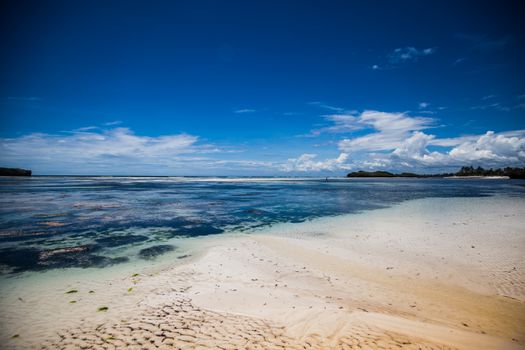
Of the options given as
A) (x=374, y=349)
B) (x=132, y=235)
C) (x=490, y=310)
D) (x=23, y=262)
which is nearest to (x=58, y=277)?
(x=23, y=262)

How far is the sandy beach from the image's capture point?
5.42 m

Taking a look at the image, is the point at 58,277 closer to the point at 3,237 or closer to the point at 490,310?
the point at 3,237

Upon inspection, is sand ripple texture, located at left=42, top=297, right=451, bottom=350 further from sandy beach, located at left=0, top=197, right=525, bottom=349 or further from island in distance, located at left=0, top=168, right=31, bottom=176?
island in distance, located at left=0, top=168, right=31, bottom=176

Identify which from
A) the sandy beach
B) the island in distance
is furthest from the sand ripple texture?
the island in distance

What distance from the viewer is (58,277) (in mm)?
8867

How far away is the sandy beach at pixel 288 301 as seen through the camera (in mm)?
5418

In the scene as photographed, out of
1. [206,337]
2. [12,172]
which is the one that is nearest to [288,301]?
[206,337]

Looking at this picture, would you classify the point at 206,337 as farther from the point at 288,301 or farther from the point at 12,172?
the point at 12,172

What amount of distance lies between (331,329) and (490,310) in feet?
16.1

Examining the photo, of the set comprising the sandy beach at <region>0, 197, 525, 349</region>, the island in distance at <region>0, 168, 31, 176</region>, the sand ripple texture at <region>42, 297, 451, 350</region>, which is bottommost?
the sandy beach at <region>0, 197, 525, 349</region>

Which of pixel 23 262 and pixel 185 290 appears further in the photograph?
pixel 23 262

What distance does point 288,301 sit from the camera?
7.23 meters

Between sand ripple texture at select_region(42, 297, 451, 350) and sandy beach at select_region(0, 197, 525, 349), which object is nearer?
sand ripple texture at select_region(42, 297, 451, 350)

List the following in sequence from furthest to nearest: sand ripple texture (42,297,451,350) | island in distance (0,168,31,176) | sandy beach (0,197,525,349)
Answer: island in distance (0,168,31,176) < sandy beach (0,197,525,349) < sand ripple texture (42,297,451,350)
